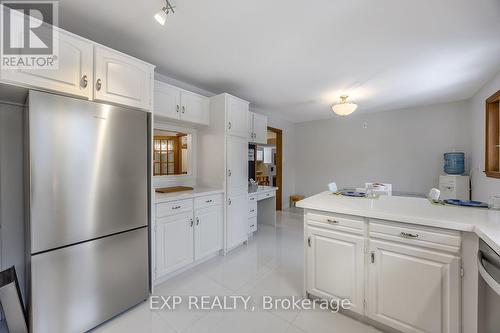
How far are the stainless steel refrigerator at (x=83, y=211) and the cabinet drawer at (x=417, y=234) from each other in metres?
1.91

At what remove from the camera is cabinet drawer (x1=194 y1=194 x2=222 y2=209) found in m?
2.47

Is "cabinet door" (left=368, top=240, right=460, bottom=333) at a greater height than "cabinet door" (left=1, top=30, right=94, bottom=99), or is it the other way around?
"cabinet door" (left=1, top=30, right=94, bottom=99)

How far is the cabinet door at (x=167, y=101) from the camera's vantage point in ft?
7.60

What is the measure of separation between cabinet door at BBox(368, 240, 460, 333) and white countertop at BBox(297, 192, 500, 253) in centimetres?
20

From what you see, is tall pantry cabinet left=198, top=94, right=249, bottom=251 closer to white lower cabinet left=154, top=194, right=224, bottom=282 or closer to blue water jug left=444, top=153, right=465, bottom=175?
white lower cabinet left=154, top=194, right=224, bottom=282

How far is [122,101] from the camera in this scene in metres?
1.72

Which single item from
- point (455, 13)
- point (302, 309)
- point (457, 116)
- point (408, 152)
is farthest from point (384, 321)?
point (457, 116)

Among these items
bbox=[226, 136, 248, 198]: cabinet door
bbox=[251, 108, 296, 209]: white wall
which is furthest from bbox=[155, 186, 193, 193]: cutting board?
bbox=[251, 108, 296, 209]: white wall

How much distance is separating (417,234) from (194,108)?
8.61 ft

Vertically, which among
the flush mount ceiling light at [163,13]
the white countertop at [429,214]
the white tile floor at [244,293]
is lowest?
the white tile floor at [244,293]

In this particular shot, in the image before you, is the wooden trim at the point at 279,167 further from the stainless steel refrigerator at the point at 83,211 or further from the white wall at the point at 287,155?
the stainless steel refrigerator at the point at 83,211

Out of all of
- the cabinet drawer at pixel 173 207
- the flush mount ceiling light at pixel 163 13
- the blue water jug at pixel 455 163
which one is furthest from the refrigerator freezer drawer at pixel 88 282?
the blue water jug at pixel 455 163

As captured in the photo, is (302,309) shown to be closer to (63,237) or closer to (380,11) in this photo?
(63,237)

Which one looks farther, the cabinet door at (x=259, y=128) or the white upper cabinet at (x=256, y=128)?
the cabinet door at (x=259, y=128)
